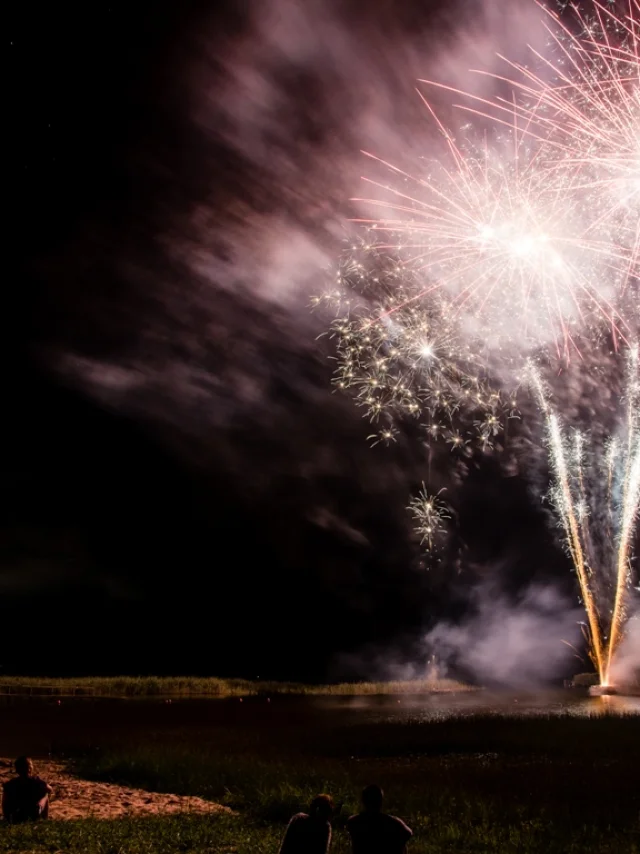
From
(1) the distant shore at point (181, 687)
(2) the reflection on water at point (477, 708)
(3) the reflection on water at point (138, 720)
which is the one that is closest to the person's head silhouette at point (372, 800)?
(3) the reflection on water at point (138, 720)

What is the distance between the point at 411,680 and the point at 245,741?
218ft

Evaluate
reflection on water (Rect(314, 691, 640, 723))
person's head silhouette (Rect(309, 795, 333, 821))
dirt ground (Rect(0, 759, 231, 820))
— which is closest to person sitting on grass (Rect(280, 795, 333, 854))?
person's head silhouette (Rect(309, 795, 333, 821))

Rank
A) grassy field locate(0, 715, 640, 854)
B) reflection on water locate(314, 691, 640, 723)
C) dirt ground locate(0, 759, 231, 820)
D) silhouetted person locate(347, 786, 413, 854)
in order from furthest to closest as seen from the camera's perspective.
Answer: reflection on water locate(314, 691, 640, 723) < dirt ground locate(0, 759, 231, 820) < grassy field locate(0, 715, 640, 854) < silhouetted person locate(347, 786, 413, 854)

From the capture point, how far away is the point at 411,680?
295 ft

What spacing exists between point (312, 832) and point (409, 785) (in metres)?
9.39

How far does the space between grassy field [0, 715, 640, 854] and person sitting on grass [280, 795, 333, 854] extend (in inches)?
126

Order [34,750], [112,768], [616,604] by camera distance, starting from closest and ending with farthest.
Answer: [112,768] → [34,750] → [616,604]

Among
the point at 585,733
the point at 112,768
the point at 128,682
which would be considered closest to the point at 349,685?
the point at 128,682

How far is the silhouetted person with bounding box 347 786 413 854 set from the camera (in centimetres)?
858

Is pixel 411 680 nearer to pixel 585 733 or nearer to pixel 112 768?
pixel 585 733

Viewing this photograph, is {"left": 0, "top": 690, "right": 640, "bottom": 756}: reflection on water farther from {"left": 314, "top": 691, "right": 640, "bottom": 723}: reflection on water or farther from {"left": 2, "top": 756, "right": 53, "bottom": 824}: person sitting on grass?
{"left": 2, "top": 756, "right": 53, "bottom": 824}: person sitting on grass

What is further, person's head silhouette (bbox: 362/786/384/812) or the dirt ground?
the dirt ground

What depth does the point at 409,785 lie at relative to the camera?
17188 millimetres

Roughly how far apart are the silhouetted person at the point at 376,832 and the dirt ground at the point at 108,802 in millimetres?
7600
